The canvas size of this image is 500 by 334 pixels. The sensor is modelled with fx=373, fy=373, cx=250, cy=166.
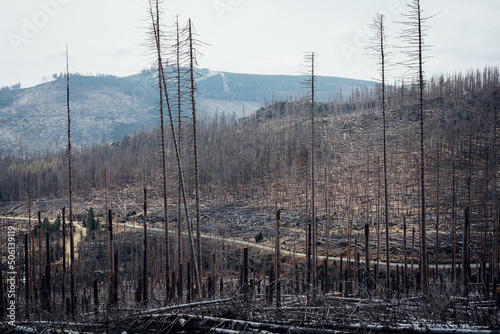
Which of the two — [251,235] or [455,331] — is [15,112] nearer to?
[251,235]

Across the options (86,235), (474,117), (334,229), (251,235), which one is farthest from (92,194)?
(474,117)

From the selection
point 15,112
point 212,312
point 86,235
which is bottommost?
point 86,235

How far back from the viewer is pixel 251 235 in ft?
119

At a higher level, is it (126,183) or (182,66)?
(182,66)

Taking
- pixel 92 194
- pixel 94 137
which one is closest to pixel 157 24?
pixel 92 194

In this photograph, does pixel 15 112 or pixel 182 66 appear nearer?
pixel 182 66

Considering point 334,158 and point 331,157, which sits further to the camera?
point 331,157

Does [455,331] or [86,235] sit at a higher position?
[455,331]

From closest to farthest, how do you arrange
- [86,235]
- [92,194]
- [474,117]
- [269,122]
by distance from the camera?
[86,235] → [474,117] → [92,194] → [269,122]

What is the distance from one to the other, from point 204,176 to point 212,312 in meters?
48.7

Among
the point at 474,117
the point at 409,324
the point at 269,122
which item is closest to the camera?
the point at 409,324

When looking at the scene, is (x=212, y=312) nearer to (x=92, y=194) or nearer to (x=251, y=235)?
(x=251, y=235)

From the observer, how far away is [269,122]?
278 feet

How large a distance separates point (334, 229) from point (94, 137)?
159618 mm
